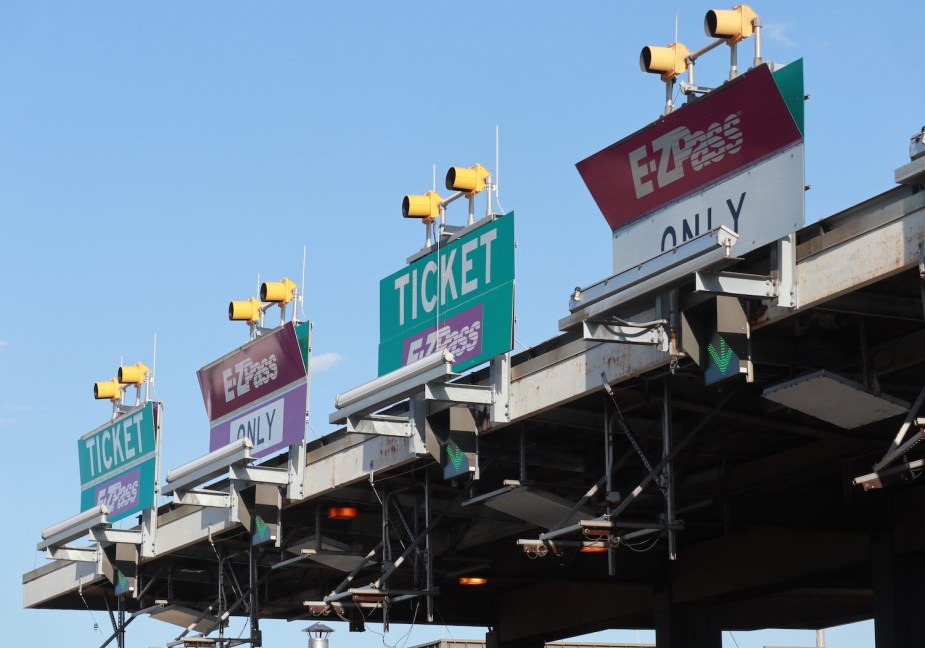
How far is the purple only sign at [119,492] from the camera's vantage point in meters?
32.1

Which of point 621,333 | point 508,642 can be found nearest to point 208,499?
point 621,333

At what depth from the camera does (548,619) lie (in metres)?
38.3

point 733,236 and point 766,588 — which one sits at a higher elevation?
point 733,236

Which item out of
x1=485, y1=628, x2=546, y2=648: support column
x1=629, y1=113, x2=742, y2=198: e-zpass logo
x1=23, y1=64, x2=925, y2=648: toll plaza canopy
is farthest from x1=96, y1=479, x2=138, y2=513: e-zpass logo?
x1=629, y1=113, x2=742, y2=198: e-zpass logo

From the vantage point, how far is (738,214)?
1912 cm

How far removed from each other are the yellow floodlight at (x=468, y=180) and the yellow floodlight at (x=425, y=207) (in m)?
0.68

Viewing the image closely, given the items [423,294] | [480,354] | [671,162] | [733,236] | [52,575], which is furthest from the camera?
[52,575]

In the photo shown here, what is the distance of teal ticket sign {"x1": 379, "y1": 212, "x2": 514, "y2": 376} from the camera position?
22250 millimetres

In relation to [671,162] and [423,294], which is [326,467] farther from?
[671,162]

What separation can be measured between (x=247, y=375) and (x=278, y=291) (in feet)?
5.25

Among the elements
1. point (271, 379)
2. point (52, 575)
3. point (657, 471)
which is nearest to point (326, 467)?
point (271, 379)

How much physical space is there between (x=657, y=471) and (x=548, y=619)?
18.9 metres

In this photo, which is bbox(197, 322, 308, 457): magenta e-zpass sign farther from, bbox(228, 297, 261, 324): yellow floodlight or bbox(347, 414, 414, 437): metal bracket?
bbox(347, 414, 414, 437): metal bracket

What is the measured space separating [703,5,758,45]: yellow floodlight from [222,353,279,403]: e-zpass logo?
36.4 feet
